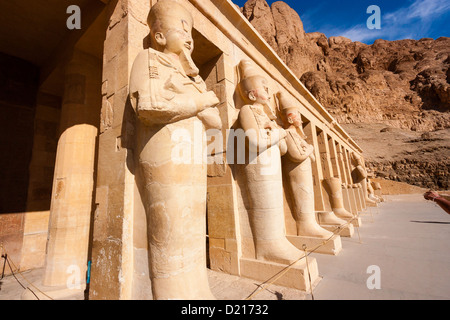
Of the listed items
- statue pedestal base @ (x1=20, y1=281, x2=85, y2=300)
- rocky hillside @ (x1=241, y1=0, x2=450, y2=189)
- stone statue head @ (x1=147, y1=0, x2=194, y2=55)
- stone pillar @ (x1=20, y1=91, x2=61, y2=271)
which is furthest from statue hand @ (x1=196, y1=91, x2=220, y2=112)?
rocky hillside @ (x1=241, y1=0, x2=450, y2=189)

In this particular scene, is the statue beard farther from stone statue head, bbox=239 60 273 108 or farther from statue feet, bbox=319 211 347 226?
statue feet, bbox=319 211 347 226

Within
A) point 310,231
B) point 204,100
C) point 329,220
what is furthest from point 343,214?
point 204,100

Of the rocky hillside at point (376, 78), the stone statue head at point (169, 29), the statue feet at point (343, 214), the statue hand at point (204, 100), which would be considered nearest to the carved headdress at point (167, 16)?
the stone statue head at point (169, 29)

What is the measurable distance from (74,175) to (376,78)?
46.2 metres

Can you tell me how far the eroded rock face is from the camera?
32.9 m

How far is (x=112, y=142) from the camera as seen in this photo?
204 cm

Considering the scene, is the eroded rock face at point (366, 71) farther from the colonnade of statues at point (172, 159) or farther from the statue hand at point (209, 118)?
the colonnade of statues at point (172, 159)

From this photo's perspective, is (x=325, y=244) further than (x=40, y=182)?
No

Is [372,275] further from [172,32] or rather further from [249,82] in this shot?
[172,32]

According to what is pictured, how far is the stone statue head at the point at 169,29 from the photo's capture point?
6.55 feet

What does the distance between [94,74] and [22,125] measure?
195 cm

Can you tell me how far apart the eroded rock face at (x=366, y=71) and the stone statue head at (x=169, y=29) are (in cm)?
3527

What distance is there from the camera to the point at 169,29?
200cm
